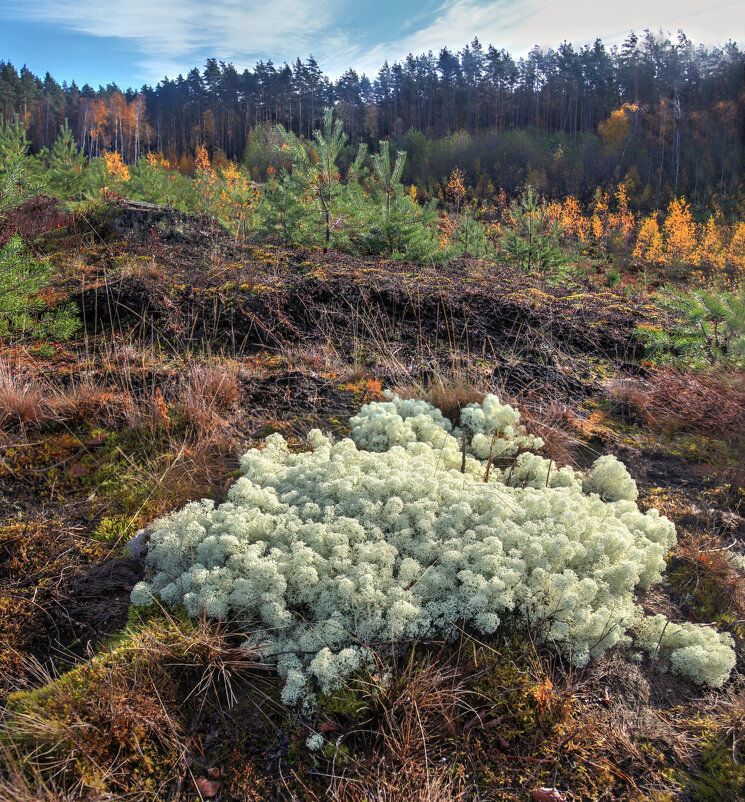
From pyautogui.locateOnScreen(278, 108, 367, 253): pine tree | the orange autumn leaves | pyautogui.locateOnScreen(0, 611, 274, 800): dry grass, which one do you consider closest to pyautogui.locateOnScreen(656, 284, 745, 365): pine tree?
pyautogui.locateOnScreen(0, 611, 274, 800): dry grass

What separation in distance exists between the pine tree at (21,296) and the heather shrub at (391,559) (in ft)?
9.92

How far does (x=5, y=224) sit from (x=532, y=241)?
967 cm

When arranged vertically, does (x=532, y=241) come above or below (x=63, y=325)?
above

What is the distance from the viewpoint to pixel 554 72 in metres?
69.0

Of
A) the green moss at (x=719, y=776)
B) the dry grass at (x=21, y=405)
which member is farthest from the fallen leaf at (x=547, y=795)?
the dry grass at (x=21, y=405)

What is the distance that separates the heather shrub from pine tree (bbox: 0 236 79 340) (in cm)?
302

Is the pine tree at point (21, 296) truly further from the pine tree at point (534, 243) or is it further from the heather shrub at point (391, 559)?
the pine tree at point (534, 243)

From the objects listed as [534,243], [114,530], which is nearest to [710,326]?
[534,243]

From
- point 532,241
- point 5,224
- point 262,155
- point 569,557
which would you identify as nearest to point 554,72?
point 262,155

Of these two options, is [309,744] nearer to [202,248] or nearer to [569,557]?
[569,557]

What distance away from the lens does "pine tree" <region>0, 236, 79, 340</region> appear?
4344mm

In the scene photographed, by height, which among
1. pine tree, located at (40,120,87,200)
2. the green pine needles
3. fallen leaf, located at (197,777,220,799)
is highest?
pine tree, located at (40,120,87,200)

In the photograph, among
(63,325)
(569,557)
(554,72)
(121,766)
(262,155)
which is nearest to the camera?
(121,766)

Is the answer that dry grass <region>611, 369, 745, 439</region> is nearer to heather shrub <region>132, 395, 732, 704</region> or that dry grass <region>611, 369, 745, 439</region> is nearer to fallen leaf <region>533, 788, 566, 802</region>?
heather shrub <region>132, 395, 732, 704</region>
